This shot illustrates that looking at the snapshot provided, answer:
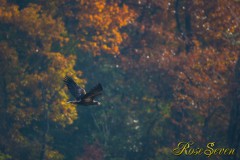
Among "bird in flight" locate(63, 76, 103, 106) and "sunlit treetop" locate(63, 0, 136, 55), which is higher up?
"sunlit treetop" locate(63, 0, 136, 55)

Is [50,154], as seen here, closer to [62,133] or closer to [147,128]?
[62,133]

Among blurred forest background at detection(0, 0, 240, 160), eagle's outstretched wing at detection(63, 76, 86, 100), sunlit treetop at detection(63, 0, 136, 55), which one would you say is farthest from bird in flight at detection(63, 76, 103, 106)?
sunlit treetop at detection(63, 0, 136, 55)

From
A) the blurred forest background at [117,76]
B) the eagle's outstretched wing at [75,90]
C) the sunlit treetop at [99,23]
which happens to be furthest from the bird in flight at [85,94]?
the sunlit treetop at [99,23]

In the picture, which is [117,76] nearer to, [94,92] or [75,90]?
[75,90]

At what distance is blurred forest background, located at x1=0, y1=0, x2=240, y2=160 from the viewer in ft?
81.8

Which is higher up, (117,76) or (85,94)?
(85,94)

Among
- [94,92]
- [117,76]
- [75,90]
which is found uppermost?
[94,92]

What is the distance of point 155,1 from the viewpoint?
28766 millimetres

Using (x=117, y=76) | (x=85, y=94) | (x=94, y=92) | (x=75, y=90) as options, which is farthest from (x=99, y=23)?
(x=94, y=92)

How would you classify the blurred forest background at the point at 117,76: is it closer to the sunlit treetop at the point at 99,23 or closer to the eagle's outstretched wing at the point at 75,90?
the sunlit treetop at the point at 99,23

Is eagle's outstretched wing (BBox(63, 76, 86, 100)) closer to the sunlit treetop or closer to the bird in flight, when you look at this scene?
the bird in flight

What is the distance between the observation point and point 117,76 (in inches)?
1126

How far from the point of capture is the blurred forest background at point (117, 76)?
24.9m

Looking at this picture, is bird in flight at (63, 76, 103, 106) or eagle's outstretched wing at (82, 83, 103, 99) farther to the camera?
bird in flight at (63, 76, 103, 106)
